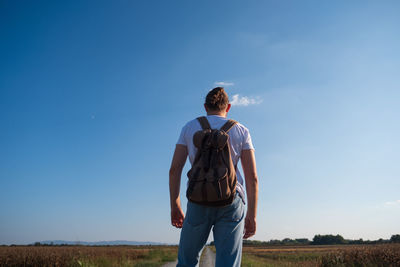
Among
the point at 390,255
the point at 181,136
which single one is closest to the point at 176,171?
the point at 181,136

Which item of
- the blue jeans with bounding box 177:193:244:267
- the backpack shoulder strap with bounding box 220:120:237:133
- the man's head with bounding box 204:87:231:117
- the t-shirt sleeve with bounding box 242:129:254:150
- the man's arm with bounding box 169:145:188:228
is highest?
the man's head with bounding box 204:87:231:117

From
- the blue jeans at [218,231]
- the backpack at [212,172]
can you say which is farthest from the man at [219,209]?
the backpack at [212,172]

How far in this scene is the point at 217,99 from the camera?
267 cm

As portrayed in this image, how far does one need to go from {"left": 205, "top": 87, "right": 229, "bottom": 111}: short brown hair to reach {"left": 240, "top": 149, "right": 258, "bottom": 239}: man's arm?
1.52ft

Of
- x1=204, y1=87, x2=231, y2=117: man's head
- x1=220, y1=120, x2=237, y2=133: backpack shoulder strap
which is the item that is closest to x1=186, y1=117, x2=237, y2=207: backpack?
x1=220, y1=120, x2=237, y2=133: backpack shoulder strap

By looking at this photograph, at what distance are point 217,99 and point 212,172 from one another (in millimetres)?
713

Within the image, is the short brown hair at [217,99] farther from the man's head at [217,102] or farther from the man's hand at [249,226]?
the man's hand at [249,226]

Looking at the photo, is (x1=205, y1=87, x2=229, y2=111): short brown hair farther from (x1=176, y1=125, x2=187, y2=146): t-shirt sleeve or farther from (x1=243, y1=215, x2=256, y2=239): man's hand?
(x1=243, y1=215, x2=256, y2=239): man's hand

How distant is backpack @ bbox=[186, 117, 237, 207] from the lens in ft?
7.43

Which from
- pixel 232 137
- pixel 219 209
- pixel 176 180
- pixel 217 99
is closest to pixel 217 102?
pixel 217 99

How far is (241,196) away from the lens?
2.46 meters

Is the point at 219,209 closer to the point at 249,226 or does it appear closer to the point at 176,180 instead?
the point at 249,226

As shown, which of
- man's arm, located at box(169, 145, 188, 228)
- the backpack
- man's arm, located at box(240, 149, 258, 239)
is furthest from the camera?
man's arm, located at box(169, 145, 188, 228)

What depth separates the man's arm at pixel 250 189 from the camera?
2.51 metres
